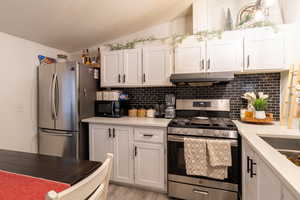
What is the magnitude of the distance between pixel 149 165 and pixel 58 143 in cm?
145

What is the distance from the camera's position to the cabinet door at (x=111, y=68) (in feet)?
8.14

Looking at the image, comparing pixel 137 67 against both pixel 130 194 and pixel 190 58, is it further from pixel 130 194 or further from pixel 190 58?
pixel 130 194

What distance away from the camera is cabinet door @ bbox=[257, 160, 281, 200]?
0.82 meters

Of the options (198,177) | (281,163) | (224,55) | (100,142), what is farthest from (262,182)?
(100,142)

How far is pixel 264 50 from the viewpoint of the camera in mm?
1865

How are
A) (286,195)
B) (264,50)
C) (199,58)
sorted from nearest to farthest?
(286,195)
(264,50)
(199,58)

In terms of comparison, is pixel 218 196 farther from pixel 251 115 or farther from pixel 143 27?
pixel 143 27

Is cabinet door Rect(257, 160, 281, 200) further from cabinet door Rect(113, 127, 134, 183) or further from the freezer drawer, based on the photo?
the freezer drawer

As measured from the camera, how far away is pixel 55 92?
235 centimetres

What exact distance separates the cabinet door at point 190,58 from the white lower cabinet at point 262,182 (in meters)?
1.12

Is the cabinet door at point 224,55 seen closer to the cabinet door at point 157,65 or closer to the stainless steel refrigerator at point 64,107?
the cabinet door at point 157,65

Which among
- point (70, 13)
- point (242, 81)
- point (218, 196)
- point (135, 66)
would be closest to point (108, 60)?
point (135, 66)

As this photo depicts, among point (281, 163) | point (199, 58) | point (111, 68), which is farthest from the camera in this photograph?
point (111, 68)

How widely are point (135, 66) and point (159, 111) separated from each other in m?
0.82
